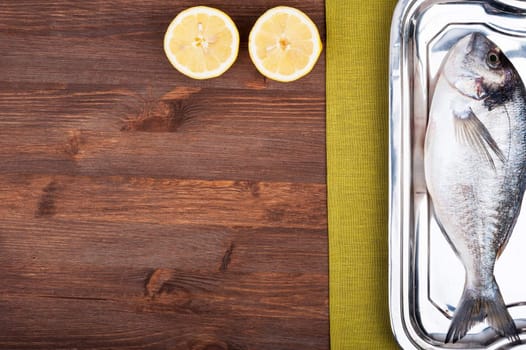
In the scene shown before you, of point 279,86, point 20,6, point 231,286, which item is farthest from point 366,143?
point 20,6

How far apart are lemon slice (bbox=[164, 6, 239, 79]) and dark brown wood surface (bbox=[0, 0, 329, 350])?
0.34ft

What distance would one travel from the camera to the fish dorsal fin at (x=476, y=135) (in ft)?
4.73

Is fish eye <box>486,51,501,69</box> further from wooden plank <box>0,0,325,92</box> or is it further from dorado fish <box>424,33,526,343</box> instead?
wooden plank <box>0,0,325,92</box>

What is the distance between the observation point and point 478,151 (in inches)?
57.1

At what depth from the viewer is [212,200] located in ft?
5.36

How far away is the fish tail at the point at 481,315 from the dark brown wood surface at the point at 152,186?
390mm

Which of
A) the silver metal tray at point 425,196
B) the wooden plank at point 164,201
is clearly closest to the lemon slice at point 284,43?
the silver metal tray at point 425,196

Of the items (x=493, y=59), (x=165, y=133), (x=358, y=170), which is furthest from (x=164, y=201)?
(x=493, y=59)

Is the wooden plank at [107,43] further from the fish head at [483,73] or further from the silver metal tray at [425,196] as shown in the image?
the fish head at [483,73]

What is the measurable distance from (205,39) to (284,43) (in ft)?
0.73

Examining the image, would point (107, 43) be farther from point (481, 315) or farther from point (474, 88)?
point (481, 315)

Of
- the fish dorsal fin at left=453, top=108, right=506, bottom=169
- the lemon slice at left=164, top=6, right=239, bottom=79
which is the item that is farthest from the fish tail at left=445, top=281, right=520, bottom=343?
the lemon slice at left=164, top=6, right=239, bottom=79

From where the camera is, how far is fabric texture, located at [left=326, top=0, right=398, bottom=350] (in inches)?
61.5

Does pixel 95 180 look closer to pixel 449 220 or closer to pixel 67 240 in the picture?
pixel 67 240
